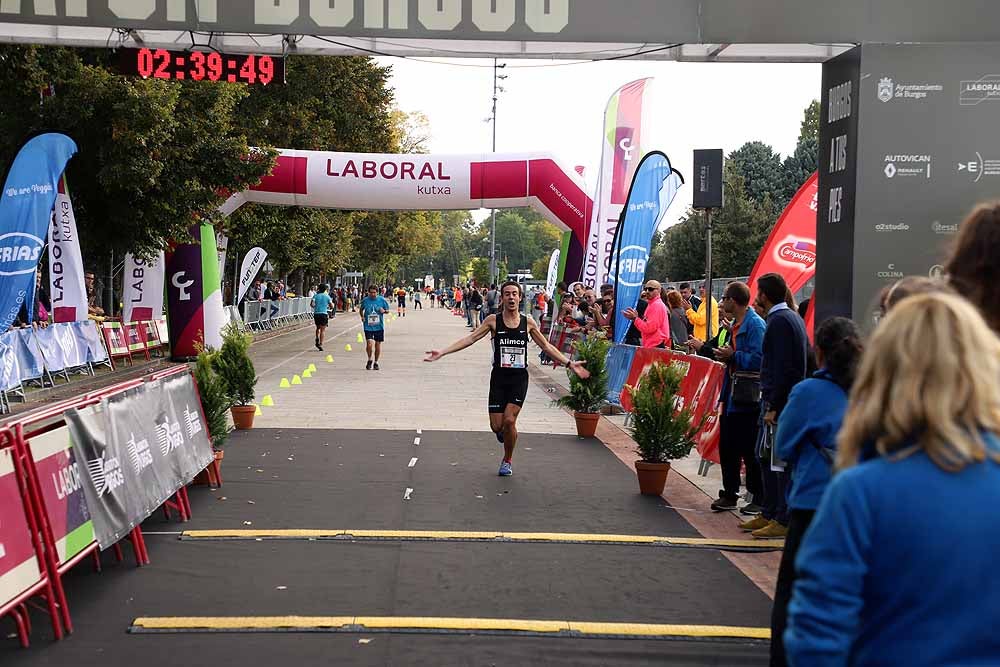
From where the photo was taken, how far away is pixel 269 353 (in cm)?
2925

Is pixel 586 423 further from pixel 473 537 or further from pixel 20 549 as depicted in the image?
pixel 20 549

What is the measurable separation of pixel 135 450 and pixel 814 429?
456cm

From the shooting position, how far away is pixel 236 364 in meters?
12.7

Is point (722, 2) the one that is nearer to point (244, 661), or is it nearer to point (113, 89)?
point (244, 661)

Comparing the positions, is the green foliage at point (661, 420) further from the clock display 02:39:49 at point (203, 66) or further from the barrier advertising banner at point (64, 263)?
the barrier advertising banner at point (64, 263)

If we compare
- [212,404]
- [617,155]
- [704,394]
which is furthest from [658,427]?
[617,155]

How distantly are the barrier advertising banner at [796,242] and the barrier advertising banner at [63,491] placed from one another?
351 inches

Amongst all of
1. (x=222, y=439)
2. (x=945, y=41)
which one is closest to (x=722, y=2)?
(x=945, y=41)

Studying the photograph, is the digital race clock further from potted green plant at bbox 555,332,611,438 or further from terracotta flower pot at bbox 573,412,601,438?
terracotta flower pot at bbox 573,412,601,438

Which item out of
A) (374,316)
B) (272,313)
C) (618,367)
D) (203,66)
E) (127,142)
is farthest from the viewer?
(272,313)

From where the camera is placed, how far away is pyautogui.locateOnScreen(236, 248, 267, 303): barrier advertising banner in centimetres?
3575

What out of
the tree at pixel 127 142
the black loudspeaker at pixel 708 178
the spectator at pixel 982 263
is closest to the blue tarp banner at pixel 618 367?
the black loudspeaker at pixel 708 178

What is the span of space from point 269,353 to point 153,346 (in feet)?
14.5

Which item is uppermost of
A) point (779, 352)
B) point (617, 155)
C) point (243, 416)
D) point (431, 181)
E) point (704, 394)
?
point (617, 155)
